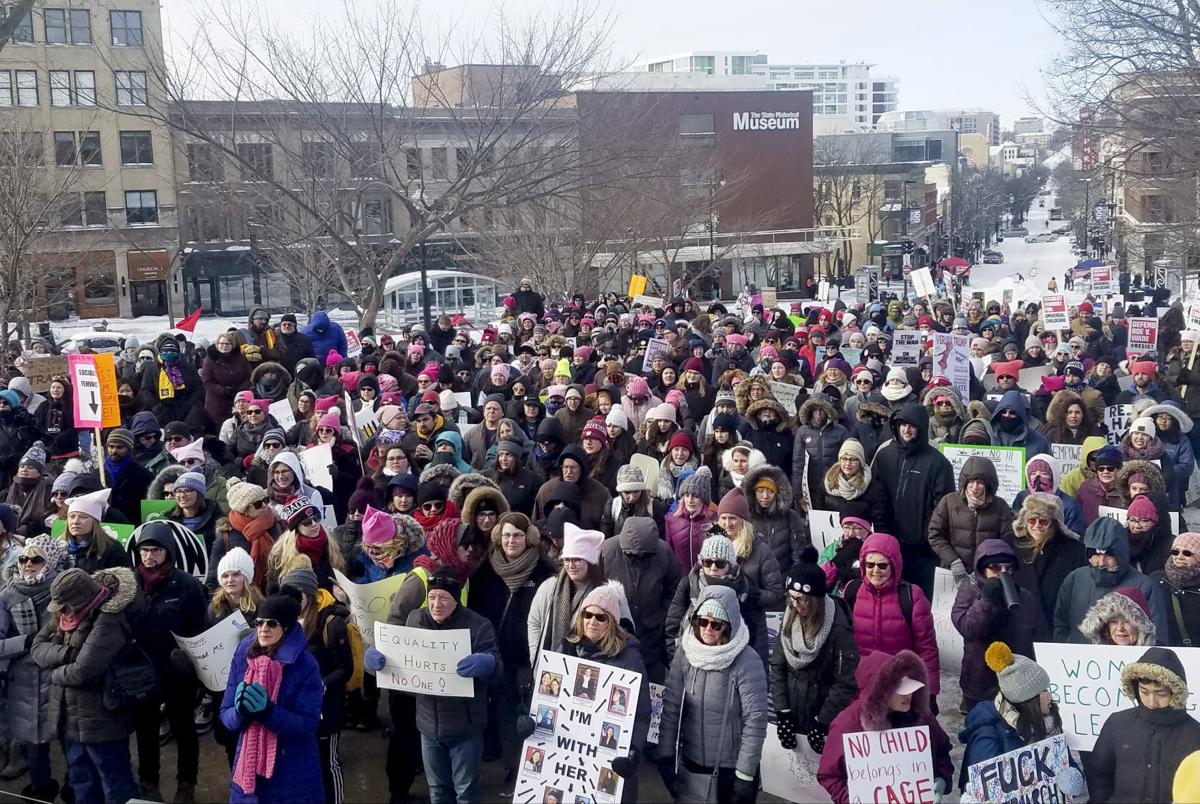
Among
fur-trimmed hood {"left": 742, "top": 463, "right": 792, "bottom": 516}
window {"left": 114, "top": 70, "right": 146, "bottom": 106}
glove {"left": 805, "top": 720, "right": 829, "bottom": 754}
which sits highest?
window {"left": 114, "top": 70, "right": 146, "bottom": 106}

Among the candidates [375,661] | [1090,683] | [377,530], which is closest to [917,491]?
[1090,683]

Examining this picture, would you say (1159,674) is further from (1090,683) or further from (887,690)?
(887,690)

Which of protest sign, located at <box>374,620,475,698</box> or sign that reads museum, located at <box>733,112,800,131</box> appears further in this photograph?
sign that reads museum, located at <box>733,112,800,131</box>

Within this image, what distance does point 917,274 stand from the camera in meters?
23.8

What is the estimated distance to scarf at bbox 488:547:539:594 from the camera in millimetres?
6742

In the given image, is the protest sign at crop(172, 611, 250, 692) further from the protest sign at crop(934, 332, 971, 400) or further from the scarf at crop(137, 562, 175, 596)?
the protest sign at crop(934, 332, 971, 400)

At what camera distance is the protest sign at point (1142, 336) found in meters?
15.9

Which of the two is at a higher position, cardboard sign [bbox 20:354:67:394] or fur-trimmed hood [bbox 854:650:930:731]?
cardboard sign [bbox 20:354:67:394]

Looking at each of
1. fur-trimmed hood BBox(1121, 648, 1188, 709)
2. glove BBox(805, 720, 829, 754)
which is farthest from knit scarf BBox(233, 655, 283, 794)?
fur-trimmed hood BBox(1121, 648, 1188, 709)

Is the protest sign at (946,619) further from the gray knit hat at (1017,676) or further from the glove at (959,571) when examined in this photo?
the gray knit hat at (1017,676)

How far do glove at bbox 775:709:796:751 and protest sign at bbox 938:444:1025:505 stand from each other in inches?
150

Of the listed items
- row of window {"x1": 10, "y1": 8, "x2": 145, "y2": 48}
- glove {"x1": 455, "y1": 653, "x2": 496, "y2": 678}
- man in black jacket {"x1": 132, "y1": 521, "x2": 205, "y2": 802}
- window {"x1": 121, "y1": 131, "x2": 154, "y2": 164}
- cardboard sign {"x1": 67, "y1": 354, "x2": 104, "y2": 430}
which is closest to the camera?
glove {"x1": 455, "y1": 653, "x2": 496, "y2": 678}

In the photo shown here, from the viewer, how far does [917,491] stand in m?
8.66

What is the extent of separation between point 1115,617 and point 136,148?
55878 mm
